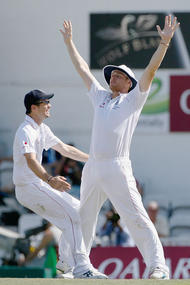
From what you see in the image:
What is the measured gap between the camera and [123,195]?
6.99m

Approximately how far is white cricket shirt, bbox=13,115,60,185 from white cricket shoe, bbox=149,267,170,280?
1.19 m

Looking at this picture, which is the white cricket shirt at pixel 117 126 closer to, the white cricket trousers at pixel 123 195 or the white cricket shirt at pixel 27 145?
the white cricket trousers at pixel 123 195

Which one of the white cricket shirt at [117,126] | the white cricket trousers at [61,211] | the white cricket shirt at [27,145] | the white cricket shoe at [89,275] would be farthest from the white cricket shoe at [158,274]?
the white cricket shirt at [27,145]

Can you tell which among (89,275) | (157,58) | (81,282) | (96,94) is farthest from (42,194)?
(157,58)

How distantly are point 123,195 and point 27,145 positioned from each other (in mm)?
846

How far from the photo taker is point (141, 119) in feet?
43.9

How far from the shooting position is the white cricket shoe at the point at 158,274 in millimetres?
6828

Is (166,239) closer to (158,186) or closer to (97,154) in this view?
(158,186)

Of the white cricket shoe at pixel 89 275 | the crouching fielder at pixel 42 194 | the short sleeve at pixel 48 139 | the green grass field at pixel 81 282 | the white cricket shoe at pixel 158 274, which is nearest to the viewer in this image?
the green grass field at pixel 81 282

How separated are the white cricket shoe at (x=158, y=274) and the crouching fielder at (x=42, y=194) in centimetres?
42

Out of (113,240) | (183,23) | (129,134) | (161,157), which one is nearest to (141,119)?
(161,157)

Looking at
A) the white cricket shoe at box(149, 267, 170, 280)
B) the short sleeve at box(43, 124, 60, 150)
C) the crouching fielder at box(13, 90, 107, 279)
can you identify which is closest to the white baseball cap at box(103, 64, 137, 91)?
the crouching fielder at box(13, 90, 107, 279)

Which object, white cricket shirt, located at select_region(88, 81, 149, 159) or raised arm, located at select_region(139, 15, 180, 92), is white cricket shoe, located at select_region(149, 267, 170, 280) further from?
raised arm, located at select_region(139, 15, 180, 92)

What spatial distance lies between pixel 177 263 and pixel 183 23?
4.57 metres
